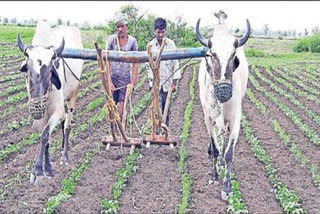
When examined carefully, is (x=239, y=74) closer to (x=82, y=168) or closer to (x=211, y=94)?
(x=211, y=94)

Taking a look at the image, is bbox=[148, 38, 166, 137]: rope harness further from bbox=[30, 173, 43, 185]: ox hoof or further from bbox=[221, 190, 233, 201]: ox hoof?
bbox=[30, 173, 43, 185]: ox hoof

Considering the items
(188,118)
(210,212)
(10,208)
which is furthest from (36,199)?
(188,118)

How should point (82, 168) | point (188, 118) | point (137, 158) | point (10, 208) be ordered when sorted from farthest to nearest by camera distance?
1. point (188, 118)
2. point (137, 158)
3. point (82, 168)
4. point (10, 208)

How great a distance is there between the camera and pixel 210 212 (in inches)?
232

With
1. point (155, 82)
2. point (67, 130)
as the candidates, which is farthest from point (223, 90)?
point (67, 130)

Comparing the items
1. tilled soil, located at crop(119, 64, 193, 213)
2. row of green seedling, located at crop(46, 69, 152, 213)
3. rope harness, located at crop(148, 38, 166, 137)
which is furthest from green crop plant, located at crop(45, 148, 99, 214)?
rope harness, located at crop(148, 38, 166, 137)

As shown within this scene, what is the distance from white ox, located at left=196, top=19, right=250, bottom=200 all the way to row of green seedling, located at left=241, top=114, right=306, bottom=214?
0.64 m

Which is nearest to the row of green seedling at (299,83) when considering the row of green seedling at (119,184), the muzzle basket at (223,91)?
the row of green seedling at (119,184)

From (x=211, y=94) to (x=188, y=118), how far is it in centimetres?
458

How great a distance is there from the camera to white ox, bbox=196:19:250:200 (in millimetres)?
6094

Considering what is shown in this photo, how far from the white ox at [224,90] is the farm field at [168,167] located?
1.46 ft

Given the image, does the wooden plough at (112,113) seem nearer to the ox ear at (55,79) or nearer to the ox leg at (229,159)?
the ox ear at (55,79)

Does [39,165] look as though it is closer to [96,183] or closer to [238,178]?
[96,183]

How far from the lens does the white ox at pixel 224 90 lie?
6.09m
